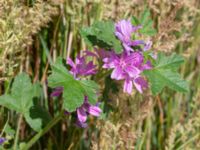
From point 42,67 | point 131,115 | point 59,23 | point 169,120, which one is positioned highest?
point 59,23

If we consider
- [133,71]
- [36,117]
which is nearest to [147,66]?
[133,71]

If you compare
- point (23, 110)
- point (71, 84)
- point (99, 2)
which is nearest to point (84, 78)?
point (71, 84)

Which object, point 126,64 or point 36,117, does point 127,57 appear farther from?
point 36,117

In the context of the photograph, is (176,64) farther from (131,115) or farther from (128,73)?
(131,115)

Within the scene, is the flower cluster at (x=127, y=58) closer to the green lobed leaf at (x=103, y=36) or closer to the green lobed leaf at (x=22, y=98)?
the green lobed leaf at (x=103, y=36)

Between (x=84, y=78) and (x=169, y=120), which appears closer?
(x=84, y=78)

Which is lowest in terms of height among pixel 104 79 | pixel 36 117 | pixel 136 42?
pixel 36 117
